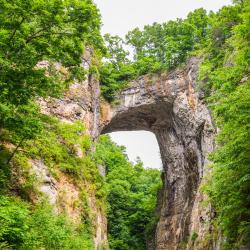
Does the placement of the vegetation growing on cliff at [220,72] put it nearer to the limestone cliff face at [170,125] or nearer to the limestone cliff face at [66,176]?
the limestone cliff face at [170,125]

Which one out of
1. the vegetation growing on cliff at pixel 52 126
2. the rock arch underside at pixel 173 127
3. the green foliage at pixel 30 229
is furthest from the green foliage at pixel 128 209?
the green foliage at pixel 30 229

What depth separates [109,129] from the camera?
1007 inches

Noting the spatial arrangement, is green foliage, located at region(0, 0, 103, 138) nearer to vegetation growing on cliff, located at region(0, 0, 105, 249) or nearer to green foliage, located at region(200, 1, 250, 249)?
vegetation growing on cliff, located at region(0, 0, 105, 249)

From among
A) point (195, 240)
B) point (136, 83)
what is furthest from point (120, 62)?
point (195, 240)

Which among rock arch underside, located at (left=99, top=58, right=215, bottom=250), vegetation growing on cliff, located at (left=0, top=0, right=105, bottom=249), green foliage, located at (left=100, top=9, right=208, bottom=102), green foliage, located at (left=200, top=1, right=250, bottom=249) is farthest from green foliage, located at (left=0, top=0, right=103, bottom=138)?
green foliage, located at (left=100, top=9, right=208, bottom=102)

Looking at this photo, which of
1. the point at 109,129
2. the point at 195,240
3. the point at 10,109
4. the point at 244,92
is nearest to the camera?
the point at 10,109

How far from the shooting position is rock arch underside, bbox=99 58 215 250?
817 inches

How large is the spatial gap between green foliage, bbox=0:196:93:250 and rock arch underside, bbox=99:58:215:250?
Answer: 37.6ft

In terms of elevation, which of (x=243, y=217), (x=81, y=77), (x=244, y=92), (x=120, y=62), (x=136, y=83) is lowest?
(x=243, y=217)

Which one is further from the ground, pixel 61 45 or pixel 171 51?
pixel 171 51

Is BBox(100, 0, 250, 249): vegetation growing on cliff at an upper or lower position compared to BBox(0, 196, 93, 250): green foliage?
upper

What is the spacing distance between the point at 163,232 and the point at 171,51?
11.1 m

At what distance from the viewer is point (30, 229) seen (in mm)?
7520

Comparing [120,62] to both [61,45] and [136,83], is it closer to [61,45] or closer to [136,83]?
[136,83]
